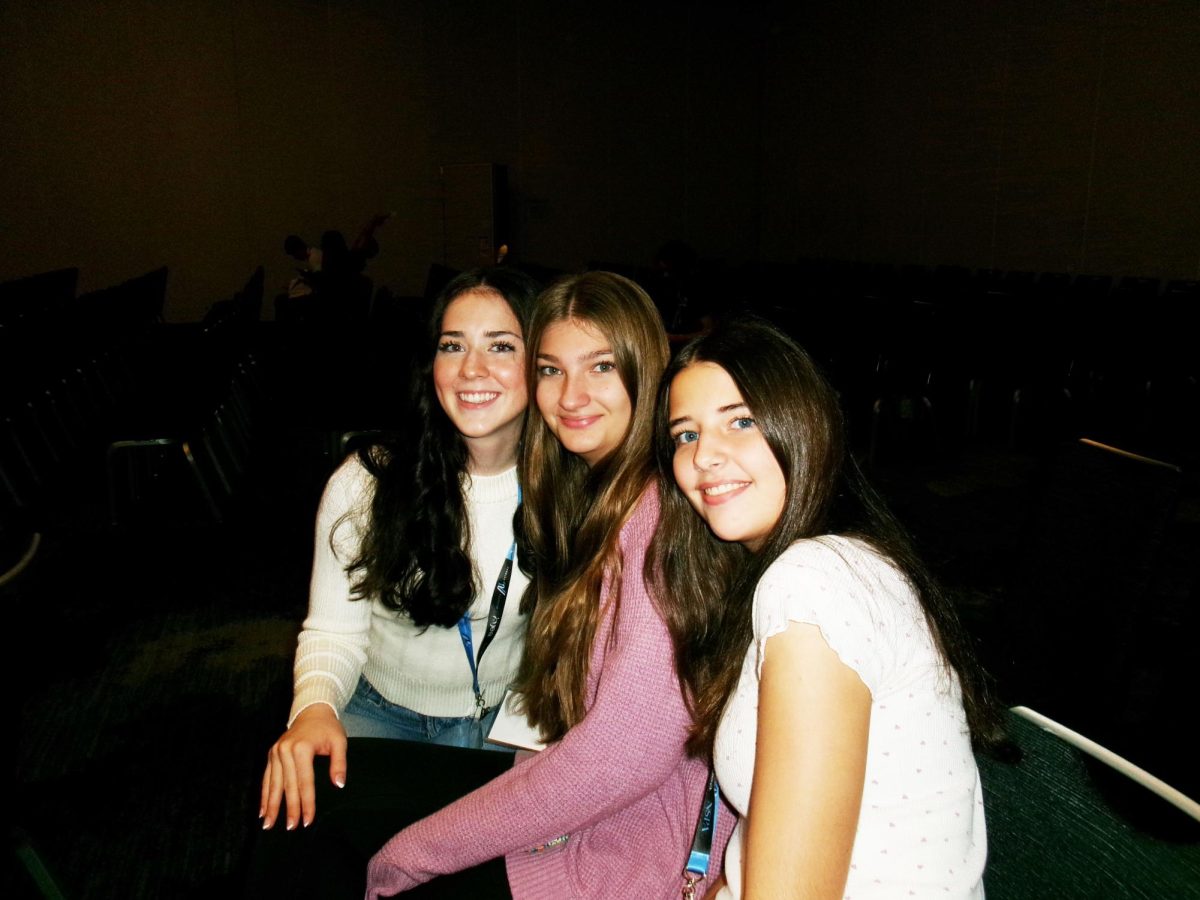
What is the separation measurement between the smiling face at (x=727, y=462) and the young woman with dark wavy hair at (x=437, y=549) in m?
0.61

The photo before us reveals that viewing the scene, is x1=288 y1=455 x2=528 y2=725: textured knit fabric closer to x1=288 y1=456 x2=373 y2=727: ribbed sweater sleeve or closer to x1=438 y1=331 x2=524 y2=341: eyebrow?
x1=288 y1=456 x2=373 y2=727: ribbed sweater sleeve

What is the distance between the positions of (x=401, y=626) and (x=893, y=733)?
3.35ft

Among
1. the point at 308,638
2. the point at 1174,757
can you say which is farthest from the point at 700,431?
the point at 1174,757

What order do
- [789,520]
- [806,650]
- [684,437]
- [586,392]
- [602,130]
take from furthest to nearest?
1. [602,130]
2. [586,392]
3. [684,437]
4. [789,520]
5. [806,650]

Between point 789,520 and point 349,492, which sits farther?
point 349,492

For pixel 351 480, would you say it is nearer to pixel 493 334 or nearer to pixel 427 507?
pixel 427 507

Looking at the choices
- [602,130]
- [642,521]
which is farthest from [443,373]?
[602,130]

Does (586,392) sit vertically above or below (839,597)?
above

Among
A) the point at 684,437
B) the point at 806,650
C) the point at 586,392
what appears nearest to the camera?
the point at 806,650

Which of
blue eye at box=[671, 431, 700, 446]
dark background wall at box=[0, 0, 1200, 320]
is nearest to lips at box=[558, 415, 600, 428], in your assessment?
blue eye at box=[671, 431, 700, 446]

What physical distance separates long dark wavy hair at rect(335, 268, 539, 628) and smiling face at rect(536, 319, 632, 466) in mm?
171

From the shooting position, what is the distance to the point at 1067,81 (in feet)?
24.5

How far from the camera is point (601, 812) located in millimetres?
1156

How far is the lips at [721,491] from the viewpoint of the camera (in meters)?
1.10
